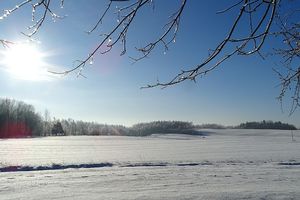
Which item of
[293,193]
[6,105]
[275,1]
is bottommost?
[293,193]

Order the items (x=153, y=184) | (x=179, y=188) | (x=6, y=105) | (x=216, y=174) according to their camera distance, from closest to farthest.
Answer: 1. (x=179, y=188)
2. (x=153, y=184)
3. (x=216, y=174)
4. (x=6, y=105)

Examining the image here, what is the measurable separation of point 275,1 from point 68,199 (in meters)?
7.76

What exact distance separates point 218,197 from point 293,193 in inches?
75.4

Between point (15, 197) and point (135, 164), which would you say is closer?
point (15, 197)

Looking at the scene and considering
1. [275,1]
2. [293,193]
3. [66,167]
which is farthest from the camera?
[66,167]

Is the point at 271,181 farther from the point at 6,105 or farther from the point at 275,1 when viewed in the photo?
the point at 6,105

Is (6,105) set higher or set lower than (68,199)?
higher

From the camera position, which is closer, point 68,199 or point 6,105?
point 68,199

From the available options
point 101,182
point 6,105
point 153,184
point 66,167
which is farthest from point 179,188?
point 6,105

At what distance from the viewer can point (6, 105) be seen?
91125 mm

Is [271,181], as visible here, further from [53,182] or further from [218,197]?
[53,182]

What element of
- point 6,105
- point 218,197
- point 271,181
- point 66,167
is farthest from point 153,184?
point 6,105

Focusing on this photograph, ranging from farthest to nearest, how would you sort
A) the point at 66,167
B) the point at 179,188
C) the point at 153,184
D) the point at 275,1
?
the point at 66,167 → the point at 153,184 → the point at 179,188 → the point at 275,1

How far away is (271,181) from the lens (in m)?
12.6
